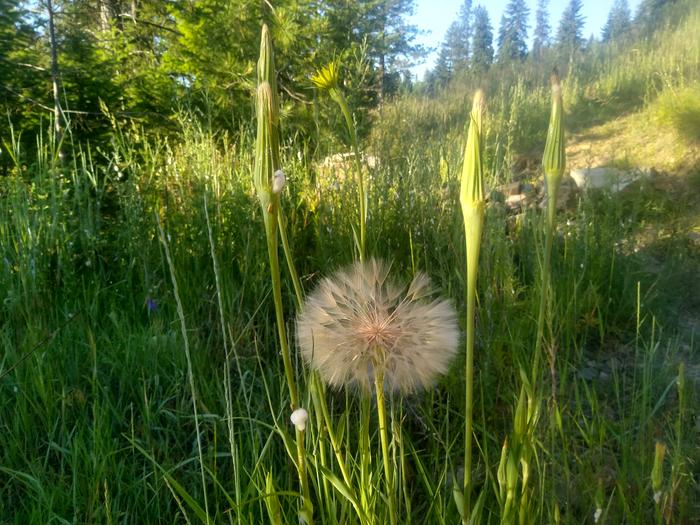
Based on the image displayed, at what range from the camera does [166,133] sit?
5.19 metres

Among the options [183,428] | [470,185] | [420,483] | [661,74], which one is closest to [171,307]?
[183,428]

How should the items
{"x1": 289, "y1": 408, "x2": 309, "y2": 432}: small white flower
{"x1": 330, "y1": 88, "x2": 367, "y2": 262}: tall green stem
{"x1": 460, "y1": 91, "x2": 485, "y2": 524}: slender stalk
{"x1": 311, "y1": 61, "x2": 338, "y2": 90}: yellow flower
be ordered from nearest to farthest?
1. {"x1": 460, "y1": 91, "x2": 485, "y2": 524}: slender stalk
2. {"x1": 289, "y1": 408, "x2": 309, "y2": 432}: small white flower
3. {"x1": 330, "y1": 88, "x2": 367, "y2": 262}: tall green stem
4. {"x1": 311, "y1": 61, "x2": 338, "y2": 90}: yellow flower

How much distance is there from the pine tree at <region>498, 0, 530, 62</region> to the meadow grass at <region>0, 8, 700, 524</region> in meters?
8.25

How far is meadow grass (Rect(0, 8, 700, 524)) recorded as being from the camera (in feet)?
3.76

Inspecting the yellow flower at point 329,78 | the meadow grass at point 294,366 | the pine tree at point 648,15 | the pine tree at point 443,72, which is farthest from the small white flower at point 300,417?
the pine tree at point 648,15

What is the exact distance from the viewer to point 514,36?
13.5 metres

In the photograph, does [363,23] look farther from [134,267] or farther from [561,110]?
[561,110]

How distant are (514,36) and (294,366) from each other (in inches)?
536

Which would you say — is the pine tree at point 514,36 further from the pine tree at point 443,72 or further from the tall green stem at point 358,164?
the tall green stem at point 358,164

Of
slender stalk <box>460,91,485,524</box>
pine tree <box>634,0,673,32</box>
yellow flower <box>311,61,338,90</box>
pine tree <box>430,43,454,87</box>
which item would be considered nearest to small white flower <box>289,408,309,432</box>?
slender stalk <box>460,91,485,524</box>

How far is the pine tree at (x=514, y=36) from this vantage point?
37.5 feet

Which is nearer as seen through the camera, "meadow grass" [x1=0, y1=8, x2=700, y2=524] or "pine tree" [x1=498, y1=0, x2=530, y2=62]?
"meadow grass" [x1=0, y1=8, x2=700, y2=524]

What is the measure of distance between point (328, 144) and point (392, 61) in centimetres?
477

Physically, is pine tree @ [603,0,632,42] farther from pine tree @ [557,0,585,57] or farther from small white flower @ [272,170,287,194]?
small white flower @ [272,170,287,194]
